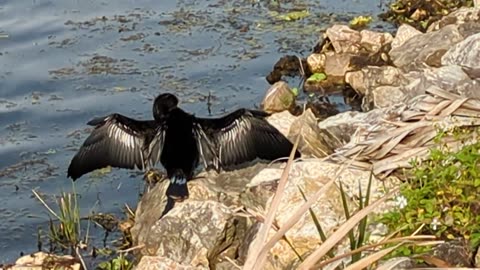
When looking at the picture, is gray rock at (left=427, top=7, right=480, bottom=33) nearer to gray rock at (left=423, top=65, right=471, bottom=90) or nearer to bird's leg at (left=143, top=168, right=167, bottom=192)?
gray rock at (left=423, top=65, right=471, bottom=90)

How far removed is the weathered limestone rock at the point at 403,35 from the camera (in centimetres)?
852

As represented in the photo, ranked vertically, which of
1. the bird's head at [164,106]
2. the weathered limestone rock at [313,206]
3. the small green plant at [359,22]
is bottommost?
the small green plant at [359,22]

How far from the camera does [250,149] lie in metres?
6.36

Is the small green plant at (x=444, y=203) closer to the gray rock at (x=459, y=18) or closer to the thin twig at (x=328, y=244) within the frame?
the thin twig at (x=328, y=244)

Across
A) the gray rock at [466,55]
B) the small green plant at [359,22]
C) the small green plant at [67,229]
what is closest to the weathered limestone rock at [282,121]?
the gray rock at [466,55]

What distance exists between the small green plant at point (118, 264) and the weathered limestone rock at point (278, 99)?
231 centimetres

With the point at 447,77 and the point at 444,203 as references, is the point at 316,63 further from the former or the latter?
the point at 444,203

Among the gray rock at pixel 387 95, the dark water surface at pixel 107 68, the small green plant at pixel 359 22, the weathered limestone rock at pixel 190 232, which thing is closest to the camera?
the weathered limestone rock at pixel 190 232

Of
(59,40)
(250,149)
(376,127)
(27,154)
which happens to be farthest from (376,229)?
(59,40)

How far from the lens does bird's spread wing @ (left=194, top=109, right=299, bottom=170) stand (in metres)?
6.31

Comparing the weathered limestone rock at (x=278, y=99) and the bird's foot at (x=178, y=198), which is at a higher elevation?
the bird's foot at (x=178, y=198)

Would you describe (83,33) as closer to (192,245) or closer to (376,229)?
(192,245)

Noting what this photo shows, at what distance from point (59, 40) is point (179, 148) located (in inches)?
137

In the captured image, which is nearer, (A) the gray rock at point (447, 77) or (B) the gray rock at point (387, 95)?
(A) the gray rock at point (447, 77)
